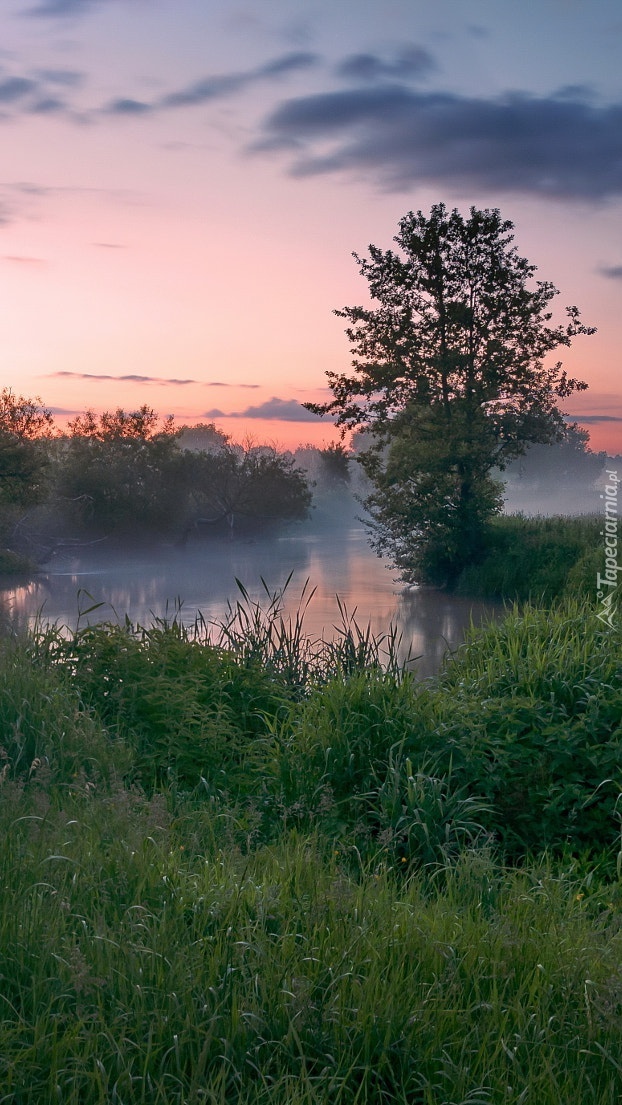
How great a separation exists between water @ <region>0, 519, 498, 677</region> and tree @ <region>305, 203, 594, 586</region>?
2777mm

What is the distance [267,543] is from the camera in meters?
57.3

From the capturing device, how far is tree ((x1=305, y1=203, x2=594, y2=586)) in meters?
28.2

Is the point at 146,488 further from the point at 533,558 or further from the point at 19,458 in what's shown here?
the point at 533,558

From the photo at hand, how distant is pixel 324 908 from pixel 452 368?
2554cm

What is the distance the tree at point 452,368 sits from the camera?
28.2 metres

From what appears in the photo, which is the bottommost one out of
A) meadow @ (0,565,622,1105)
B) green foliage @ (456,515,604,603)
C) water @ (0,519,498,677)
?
water @ (0,519,498,677)

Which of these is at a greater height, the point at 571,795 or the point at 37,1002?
the point at 37,1002

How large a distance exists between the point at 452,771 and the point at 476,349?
23.7 meters

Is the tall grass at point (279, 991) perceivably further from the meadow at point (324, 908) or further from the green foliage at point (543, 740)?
the green foliage at point (543, 740)

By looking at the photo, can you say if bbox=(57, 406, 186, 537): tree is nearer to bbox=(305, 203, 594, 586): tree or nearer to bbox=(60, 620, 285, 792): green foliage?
bbox=(305, 203, 594, 586): tree

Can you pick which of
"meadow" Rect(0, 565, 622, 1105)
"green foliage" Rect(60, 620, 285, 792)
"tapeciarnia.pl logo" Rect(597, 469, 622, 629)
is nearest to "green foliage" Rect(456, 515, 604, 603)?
"tapeciarnia.pl logo" Rect(597, 469, 622, 629)

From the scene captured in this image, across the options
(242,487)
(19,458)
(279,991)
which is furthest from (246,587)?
(279,991)

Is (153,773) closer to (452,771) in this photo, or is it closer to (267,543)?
(452,771)

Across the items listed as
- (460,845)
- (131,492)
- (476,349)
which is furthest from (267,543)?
(460,845)
